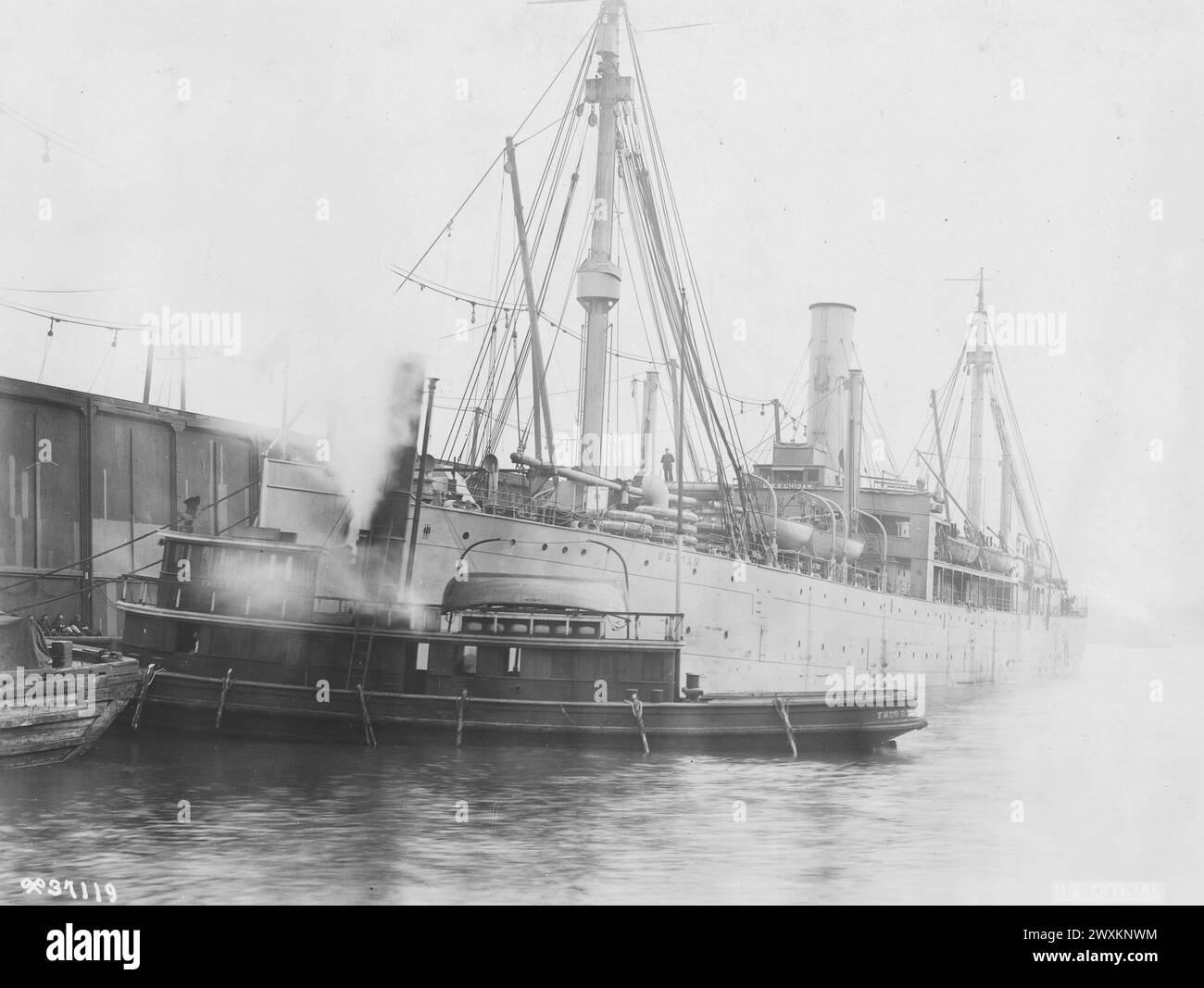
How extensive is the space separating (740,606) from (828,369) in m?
21.7

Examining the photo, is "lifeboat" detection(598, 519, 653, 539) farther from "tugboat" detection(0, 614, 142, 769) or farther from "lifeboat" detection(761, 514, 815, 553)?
"tugboat" detection(0, 614, 142, 769)

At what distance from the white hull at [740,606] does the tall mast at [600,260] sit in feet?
11.9

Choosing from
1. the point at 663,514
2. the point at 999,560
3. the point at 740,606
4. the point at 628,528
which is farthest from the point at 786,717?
the point at 999,560

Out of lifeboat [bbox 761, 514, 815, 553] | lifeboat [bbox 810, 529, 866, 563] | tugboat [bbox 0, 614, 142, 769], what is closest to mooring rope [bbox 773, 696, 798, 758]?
tugboat [bbox 0, 614, 142, 769]

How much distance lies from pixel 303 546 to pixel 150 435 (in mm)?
11555

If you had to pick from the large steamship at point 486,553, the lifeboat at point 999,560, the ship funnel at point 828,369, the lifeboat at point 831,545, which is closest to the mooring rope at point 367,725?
the large steamship at point 486,553

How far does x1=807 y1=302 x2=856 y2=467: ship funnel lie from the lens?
49.4 m

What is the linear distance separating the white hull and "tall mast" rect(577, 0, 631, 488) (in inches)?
143

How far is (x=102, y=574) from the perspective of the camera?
28.6 m

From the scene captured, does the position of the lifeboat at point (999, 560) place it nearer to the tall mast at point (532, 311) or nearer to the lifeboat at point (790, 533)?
the lifeboat at point (790, 533)

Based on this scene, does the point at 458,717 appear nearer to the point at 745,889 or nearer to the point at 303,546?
the point at 303,546

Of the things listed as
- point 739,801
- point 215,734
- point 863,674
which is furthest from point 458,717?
point 863,674

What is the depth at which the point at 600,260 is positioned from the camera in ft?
96.7

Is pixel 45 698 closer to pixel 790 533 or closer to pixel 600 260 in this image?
pixel 600 260
